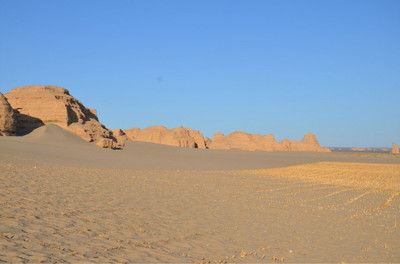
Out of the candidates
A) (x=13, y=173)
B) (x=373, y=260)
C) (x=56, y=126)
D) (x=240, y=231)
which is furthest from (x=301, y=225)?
(x=56, y=126)

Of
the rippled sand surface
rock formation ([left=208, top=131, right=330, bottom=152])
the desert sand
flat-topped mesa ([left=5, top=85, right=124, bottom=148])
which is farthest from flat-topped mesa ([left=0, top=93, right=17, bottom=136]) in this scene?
rock formation ([left=208, top=131, right=330, bottom=152])

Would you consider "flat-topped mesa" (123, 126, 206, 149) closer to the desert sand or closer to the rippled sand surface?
the desert sand

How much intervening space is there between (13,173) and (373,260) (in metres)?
12.6

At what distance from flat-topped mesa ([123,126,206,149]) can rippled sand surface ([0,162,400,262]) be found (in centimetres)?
5719

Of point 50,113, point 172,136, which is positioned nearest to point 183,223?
point 50,113

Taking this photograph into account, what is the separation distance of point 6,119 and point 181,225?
25.7 m

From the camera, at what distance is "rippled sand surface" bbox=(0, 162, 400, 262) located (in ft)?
18.0

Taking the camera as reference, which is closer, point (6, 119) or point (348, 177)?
point (348, 177)

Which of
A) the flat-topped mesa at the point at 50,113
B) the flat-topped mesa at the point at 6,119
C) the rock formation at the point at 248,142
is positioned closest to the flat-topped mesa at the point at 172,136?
the rock formation at the point at 248,142

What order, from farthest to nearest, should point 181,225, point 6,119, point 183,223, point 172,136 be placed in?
1. point 172,136
2. point 6,119
3. point 183,223
4. point 181,225

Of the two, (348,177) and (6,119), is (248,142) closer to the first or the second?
(348,177)

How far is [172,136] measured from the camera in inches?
2820

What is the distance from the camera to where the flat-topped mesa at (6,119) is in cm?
2619

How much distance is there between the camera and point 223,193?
40.9 ft
